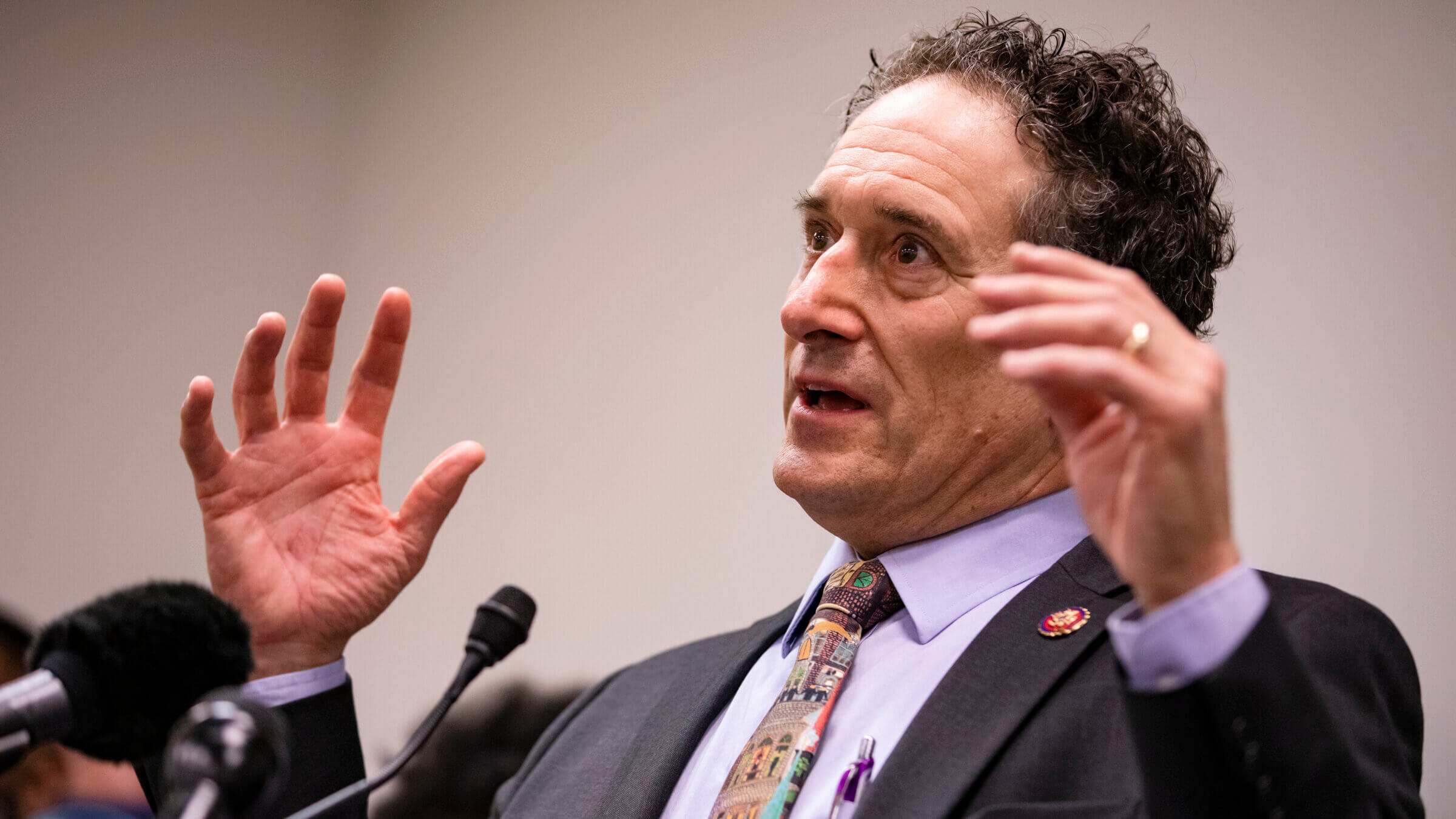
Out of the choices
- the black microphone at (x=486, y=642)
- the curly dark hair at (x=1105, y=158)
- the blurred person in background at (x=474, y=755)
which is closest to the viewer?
the black microphone at (x=486, y=642)

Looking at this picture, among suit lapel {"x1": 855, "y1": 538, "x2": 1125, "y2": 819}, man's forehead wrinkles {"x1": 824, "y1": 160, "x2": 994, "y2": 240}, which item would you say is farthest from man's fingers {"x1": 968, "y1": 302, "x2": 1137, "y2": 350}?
man's forehead wrinkles {"x1": 824, "y1": 160, "x2": 994, "y2": 240}

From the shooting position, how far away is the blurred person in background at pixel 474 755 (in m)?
2.34

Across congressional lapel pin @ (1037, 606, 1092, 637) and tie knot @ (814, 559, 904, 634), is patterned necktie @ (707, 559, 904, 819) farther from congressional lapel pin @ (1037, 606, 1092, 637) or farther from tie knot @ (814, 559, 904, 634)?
congressional lapel pin @ (1037, 606, 1092, 637)

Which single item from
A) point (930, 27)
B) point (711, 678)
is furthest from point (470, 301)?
point (711, 678)

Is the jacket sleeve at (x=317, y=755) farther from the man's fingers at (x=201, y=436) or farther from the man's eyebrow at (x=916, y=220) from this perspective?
the man's eyebrow at (x=916, y=220)

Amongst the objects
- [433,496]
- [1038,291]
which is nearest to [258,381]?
[433,496]

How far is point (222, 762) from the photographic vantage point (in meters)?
0.75

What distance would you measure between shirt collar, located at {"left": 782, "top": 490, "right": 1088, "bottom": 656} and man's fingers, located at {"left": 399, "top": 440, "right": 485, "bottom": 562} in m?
0.56

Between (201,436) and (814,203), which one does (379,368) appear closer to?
(201,436)

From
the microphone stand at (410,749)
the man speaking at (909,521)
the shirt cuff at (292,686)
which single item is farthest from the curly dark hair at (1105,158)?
the shirt cuff at (292,686)

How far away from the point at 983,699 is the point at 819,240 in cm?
74

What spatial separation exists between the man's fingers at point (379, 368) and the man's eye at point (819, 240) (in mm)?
581

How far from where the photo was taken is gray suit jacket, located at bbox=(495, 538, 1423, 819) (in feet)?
2.55

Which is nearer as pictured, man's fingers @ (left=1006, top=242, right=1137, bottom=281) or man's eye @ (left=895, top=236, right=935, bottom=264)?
man's fingers @ (left=1006, top=242, right=1137, bottom=281)
